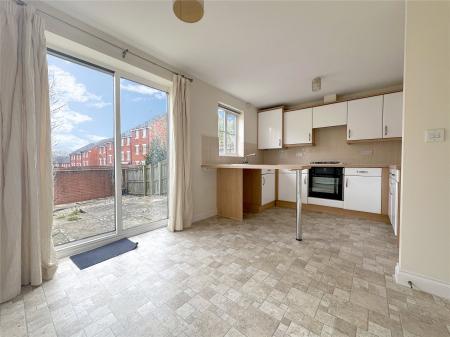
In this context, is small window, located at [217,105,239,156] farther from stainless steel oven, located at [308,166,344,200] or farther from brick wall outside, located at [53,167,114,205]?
brick wall outside, located at [53,167,114,205]

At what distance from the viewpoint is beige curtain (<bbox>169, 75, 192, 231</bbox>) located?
2.51 m

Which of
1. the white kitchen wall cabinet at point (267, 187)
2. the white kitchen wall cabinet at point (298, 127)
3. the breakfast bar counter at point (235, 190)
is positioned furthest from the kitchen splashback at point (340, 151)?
the breakfast bar counter at point (235, 190)

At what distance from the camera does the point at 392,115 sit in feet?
10.0

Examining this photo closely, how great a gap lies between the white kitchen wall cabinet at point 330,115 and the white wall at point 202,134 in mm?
1874

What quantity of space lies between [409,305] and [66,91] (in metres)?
3.34

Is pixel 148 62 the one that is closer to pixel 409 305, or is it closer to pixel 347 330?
pixel 347 330

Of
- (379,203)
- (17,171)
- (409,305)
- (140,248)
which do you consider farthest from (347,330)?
(379,203)

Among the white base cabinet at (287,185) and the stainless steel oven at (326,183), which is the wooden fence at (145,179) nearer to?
the white base cabinet at (287,185)

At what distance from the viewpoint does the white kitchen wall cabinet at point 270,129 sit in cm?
414

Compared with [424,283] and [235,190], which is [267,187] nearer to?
[235,190]

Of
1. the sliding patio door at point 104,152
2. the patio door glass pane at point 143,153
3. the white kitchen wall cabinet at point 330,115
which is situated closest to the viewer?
the sliding patio door at point 104,152

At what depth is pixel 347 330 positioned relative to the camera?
41.1 inches

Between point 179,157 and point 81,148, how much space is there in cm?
107

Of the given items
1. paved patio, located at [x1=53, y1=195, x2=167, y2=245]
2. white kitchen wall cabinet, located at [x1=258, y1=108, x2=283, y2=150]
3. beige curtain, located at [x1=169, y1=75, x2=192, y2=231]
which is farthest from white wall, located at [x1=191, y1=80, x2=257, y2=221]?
white kitchen wall cabinet, located at [x1=258, y1=108, x2=283, y2=150]
